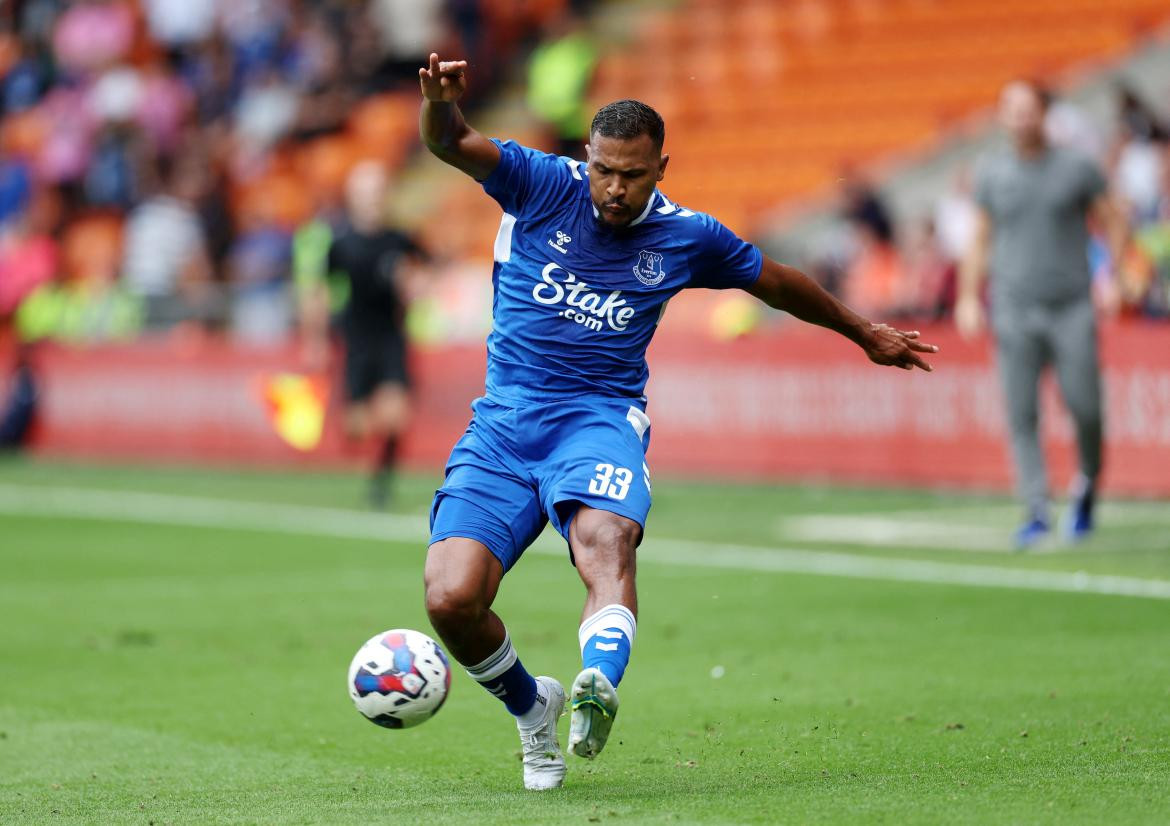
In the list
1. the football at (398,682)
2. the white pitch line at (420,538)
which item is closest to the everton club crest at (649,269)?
the football at (398,682)

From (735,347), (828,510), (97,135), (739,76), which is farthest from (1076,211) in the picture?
(97,135)

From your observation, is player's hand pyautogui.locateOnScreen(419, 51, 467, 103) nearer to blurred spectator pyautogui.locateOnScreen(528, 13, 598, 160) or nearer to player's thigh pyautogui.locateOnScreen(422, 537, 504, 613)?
player's thigh pyautogui.locateOnScreen(422, 537, 504, 613)

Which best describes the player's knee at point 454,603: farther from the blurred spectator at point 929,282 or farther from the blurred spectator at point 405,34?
the blurred spectator at point 405,34

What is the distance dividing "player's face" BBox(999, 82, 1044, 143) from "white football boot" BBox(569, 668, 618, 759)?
7.50 m

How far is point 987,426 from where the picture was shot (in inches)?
627

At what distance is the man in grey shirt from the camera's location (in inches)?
482

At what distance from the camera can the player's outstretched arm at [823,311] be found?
21.9 ft

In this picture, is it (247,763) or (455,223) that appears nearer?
(247,763)

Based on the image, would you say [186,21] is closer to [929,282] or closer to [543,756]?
[929,282]

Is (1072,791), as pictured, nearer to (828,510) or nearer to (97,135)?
(828,510)

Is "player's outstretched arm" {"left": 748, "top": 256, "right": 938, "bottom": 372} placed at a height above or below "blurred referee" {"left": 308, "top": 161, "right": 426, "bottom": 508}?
below

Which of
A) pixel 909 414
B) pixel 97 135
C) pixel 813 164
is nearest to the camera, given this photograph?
pixel 909 414

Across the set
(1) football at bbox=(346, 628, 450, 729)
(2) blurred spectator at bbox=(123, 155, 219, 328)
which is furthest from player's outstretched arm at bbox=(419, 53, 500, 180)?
Answer: (2) blurred spectator at bbox=(123, 155, 219, 328)

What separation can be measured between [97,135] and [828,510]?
18.2 meters
